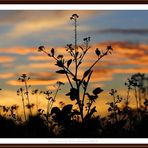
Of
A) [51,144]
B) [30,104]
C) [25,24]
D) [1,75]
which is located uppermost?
[25,24]

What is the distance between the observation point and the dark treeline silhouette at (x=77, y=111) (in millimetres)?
3988

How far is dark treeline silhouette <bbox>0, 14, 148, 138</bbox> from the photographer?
3.99m

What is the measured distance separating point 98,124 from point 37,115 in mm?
530

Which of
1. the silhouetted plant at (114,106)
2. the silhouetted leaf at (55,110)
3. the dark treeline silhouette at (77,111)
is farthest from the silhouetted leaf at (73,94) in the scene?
the silhouetted plant at (114,106)

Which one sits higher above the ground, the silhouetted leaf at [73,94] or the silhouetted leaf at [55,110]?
the silhouetted leaf at [73,94]

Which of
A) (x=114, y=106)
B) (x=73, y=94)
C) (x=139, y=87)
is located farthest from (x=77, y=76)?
(x=139, y=87)

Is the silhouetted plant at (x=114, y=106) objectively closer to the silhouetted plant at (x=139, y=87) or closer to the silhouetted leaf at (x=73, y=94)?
the silhouetted plant at (x=139, y=87)

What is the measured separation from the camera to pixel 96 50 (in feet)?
13.5

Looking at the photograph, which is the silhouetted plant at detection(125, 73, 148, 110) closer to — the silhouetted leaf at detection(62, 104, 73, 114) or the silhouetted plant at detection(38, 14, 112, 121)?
the silhouetted plant at detection(38, 14, 112, 121)

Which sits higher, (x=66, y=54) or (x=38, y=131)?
(x=66, y=54)

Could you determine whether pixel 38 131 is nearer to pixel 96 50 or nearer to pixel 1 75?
pixel 1 75
